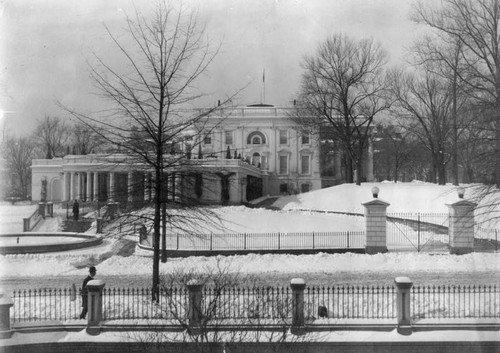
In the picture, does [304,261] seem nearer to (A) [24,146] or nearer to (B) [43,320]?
(B) [43,320]

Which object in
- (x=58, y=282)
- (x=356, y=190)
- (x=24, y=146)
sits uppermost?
(x=24, y=146)

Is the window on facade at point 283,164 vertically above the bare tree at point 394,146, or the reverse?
the bare tree at point 394,146

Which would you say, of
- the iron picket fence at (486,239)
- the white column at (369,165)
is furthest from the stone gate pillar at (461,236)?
the white column at (369,165)

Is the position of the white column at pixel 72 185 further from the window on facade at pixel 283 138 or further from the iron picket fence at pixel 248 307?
the iron picket fence at pixel 248 307

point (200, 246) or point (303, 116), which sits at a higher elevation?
point (303, 116)

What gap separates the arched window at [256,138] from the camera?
2133 inches

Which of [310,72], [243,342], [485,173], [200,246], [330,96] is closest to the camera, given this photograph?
[243,342]

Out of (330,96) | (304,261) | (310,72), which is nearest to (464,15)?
(304,261)

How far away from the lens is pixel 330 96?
3947cm

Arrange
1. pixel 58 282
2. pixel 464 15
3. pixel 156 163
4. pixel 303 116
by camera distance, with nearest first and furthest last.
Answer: pixel 156 163, pixel 58 282, pixel 464 15, pixel 303 116

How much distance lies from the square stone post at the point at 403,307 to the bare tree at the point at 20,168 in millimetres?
30484

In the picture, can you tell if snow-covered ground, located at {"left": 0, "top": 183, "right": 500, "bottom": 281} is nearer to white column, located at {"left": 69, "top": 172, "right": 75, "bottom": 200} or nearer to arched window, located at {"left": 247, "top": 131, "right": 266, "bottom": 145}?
white column, located at {"left": 69, "top": 172, "right": 75, "bottom": 200}

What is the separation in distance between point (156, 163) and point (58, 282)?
6106 mm

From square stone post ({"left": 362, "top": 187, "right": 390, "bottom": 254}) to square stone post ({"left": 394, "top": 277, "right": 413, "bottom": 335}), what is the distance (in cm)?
915
